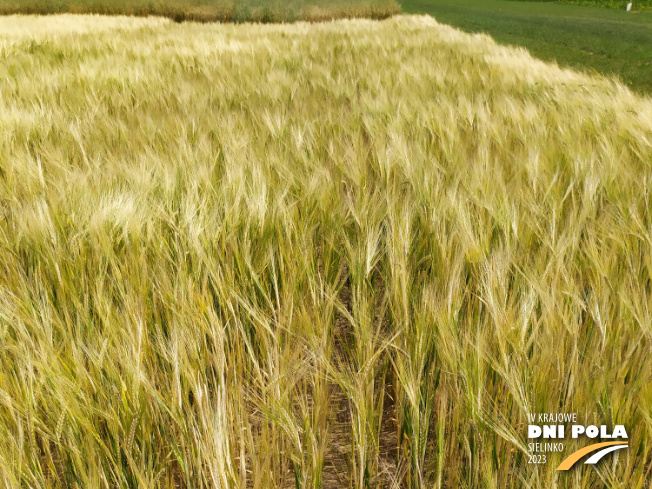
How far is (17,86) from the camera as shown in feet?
8.76

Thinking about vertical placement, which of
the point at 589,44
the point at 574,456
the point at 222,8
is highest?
the point at 222,8

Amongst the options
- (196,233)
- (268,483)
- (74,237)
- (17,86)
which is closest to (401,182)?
(196,233)

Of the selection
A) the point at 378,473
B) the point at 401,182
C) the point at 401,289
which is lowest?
the point at 378,473

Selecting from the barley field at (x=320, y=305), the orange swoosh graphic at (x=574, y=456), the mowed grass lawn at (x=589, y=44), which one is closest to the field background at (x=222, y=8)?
the mowed grass lawn at (x=589, y=44)

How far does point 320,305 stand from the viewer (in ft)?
2.60

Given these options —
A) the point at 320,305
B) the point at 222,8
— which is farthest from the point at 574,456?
the point at 222,8

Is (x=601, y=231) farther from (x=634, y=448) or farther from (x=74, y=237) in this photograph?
(x=74, y=237)

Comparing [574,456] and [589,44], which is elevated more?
[589,44]

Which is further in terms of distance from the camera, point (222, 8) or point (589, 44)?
point (222, 8)

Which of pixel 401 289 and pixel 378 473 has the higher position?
pixel 401 289

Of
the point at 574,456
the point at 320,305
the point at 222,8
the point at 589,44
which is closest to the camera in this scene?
the point at 574,456

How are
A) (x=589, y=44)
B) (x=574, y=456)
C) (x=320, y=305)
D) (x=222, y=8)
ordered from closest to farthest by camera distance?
1. (x=574, y=456)
2. (x=320, y=305)
3. (x=589, y=44)
4. (x=222, y=8)

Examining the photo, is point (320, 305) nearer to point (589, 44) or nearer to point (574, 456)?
point (574, 456)

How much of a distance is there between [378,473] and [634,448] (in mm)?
323
